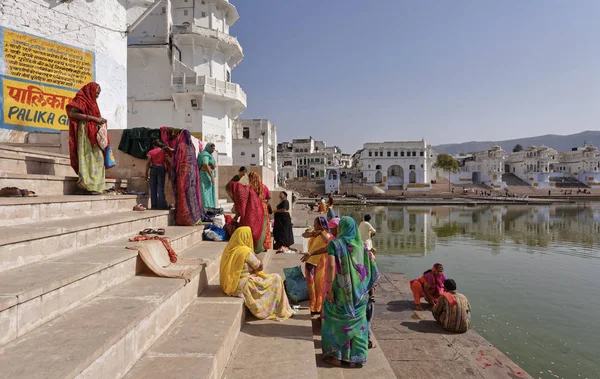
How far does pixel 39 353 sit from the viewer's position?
1.75m

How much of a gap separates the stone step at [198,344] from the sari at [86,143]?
287cm

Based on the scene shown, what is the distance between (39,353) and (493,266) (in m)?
11.5

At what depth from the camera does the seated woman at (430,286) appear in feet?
19.3

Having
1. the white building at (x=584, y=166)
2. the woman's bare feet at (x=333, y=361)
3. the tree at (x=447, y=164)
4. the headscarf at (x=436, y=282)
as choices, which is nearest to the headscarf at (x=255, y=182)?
the woman's bare feet at (x=333, y=361)

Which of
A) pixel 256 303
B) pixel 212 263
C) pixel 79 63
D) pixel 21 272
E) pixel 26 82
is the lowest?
pixel 256 303

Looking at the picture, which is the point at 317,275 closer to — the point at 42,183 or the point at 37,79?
the point at 42,183

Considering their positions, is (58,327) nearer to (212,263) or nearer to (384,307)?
(212,263)

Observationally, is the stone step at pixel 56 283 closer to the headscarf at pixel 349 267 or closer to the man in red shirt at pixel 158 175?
the headscarf at pixel 349 267

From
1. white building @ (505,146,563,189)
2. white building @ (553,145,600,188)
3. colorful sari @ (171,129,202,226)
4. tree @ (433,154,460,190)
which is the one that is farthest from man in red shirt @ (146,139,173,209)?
white building @ (553,145,600,188)

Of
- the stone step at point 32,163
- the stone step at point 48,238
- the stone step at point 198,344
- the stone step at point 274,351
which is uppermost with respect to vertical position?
the stone step at point 32,163

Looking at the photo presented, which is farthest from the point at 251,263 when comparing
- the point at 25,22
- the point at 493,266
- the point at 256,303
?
the point at 493,266

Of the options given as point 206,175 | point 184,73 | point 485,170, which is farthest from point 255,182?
point 485,170

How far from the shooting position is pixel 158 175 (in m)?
6.30

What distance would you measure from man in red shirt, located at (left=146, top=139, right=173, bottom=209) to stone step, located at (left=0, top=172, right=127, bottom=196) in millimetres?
1296
